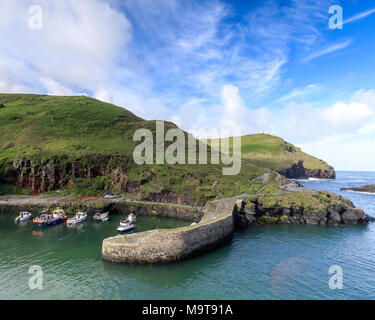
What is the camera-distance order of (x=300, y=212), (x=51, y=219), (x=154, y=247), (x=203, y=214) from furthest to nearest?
(x=203, y=214) → (x=300, y=212) → (x=51, y=219) → (x=154, y=247)

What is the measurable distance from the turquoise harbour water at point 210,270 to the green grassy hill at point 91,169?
25077mm

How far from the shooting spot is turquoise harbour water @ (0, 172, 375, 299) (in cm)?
2345

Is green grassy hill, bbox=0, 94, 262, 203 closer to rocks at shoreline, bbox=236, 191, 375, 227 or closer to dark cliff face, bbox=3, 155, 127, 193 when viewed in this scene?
dark cliff face, bbox=3, 155, 127, 193

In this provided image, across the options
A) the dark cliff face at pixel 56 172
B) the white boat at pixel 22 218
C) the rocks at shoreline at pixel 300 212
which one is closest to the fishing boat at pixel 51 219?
the white boat at pixel 22 218

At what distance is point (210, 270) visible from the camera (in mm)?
28547

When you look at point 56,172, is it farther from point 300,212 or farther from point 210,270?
point 300,212

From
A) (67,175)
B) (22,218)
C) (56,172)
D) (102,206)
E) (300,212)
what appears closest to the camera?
(300,212)

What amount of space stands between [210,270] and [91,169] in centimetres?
6244

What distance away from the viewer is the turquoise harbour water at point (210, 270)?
2345 cm

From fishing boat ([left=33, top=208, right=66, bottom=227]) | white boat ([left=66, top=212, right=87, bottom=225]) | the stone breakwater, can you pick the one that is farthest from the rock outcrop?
A: fishing boat ([left=33, top=208, right=66, bottom=227])

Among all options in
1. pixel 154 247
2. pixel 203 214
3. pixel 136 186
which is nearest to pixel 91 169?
pixel 136 186
